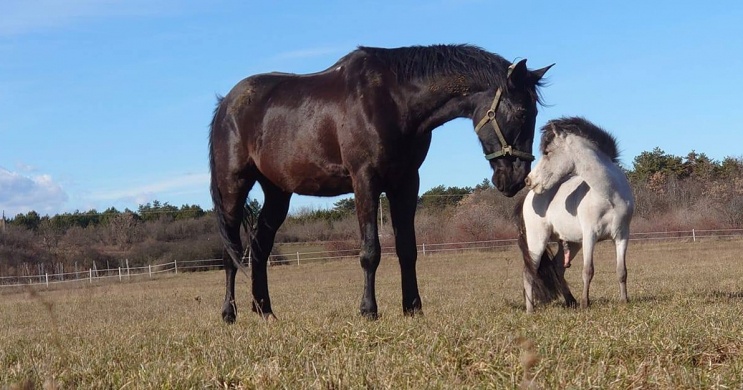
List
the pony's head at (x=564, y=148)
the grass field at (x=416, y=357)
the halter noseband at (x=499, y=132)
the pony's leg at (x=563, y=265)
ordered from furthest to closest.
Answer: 1. the pony's leg at (x=563, y=265)
2. the pony's head at (x=564, y=148)
3. the halter noseband at (x=499, y=132)
4. the grass field at (x=416, y=357)

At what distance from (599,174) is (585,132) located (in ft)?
2.36

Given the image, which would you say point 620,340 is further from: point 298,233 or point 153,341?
point 298,233

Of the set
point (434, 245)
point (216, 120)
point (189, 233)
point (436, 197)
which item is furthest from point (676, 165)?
point (216, 120)

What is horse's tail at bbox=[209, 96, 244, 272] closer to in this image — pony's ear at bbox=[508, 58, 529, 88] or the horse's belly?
the horse's belly

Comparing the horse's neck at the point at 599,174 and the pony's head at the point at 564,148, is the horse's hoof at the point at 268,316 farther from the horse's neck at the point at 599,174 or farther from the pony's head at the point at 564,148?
the horse's neck at the point at 599,174

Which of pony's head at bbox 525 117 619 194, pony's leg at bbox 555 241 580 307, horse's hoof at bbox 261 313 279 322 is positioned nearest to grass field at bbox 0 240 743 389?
horse's hoof at bbox 261 313 279 322

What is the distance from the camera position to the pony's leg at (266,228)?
863 centimetres

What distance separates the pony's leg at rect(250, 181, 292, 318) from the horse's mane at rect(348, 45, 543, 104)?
2084 millimetres

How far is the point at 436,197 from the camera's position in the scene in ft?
292

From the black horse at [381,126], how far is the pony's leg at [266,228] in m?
0.30

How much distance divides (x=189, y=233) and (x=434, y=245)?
87.5 feet

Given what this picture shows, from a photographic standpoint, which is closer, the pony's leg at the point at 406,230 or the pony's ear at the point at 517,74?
the pony's ear at the point at 517,74

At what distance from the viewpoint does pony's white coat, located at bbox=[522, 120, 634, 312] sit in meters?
8.64

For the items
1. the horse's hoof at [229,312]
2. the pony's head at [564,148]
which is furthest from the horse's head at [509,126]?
the horse's hoof at [229,312]
